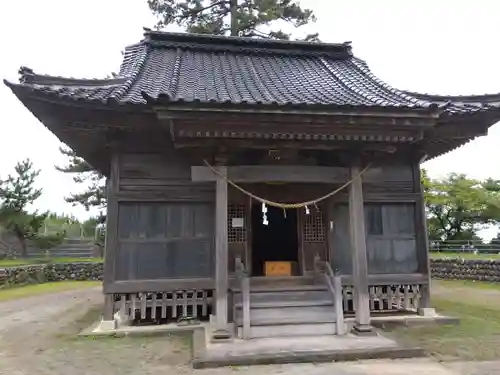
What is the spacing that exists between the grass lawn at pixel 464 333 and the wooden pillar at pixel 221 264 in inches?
110

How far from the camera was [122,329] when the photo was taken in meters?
6.77

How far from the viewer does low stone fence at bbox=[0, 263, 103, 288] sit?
16.8 meters

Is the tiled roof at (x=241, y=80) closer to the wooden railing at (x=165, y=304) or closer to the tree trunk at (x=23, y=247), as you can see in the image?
the wooden railing at (x=165, y=304)

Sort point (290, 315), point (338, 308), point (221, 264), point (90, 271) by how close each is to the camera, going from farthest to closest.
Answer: point (90, 271), point (290, 315), point (338, 308), point (221, 264)

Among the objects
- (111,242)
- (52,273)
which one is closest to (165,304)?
(111,242)

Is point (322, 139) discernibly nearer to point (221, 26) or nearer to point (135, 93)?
point (135, 93)

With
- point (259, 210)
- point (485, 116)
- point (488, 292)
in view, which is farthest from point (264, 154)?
point (488, 292)

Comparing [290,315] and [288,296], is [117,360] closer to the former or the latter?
[290,315]

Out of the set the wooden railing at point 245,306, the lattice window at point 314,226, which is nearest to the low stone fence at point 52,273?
the lattice window at point 314,226

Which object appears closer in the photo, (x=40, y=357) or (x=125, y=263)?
(x=40, y=357)

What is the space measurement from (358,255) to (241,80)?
4.27 m

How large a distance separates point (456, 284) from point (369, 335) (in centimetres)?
1177

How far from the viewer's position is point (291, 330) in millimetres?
6156

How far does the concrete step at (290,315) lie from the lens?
621 cm
